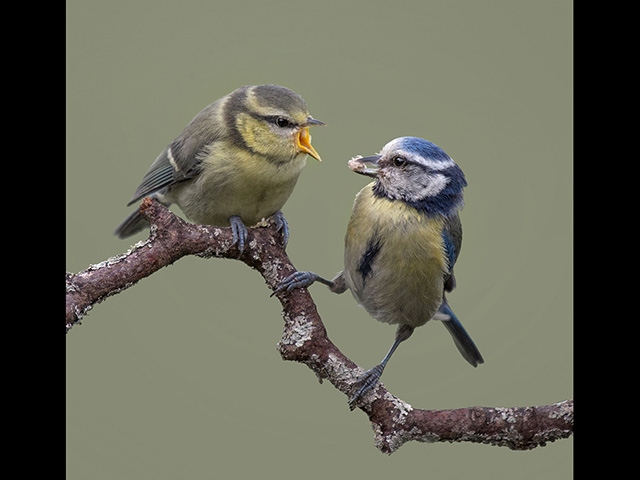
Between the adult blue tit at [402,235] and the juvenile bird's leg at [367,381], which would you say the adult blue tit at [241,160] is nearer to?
the adult blue tit at [402,235]

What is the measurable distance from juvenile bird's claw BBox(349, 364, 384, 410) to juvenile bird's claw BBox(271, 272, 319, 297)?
0.39 meters

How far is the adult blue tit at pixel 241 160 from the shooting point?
2.69 metres

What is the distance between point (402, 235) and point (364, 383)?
21.5 inches

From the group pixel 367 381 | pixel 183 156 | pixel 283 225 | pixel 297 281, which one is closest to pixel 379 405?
pixel 367 381

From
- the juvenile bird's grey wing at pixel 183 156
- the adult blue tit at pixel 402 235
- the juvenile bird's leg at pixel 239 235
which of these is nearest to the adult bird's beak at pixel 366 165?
the adult blue tit at pixel 402 235

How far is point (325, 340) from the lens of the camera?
8.33ft

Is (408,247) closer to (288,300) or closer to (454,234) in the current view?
(454,234)

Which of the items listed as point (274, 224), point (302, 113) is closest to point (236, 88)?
point (302, 113)

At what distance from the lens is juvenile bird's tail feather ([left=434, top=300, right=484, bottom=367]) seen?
2895mm

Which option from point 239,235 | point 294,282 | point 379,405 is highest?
point 239,235

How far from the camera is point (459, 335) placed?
295cm

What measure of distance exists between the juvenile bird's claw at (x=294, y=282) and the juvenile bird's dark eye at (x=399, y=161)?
51 centimetres

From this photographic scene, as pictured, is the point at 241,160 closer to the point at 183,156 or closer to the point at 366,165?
the point at 183,156

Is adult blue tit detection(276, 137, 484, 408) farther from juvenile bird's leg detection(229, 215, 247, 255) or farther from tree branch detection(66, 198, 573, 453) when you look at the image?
juvenile bird's leg detection(229, 215, 247, 255)
